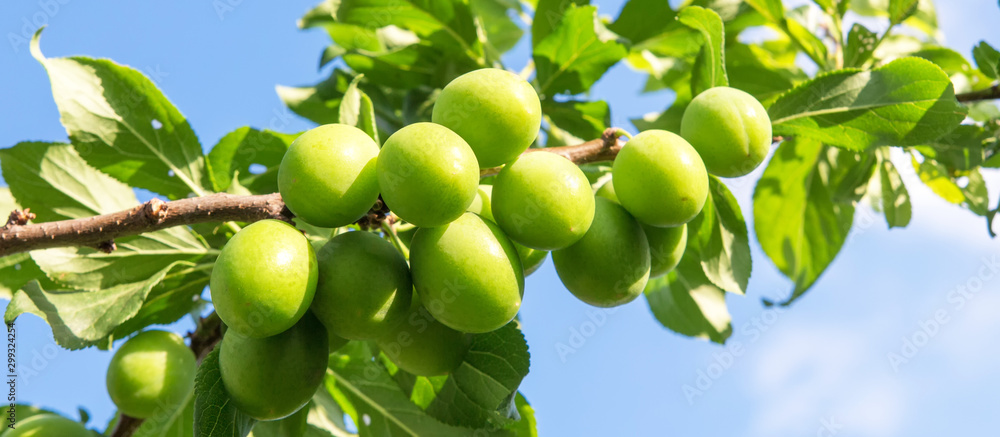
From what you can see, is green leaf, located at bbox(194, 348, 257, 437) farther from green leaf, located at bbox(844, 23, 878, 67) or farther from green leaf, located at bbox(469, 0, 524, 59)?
green leaf, located at bbox(844, 23, 878, 67)

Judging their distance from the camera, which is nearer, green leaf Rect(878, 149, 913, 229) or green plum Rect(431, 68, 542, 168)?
green plum Rect(431, 68, 542, 168)

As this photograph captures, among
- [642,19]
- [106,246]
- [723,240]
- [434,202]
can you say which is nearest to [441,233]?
[434,202]

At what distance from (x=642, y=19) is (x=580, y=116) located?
45 centimetres

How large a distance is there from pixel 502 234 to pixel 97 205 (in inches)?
54.5

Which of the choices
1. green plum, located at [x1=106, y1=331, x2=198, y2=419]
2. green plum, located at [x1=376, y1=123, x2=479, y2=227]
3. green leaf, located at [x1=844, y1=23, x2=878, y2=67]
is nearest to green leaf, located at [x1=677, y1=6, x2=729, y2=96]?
green plum, located at [x1=376, y1=123, x2=479, y2=227]

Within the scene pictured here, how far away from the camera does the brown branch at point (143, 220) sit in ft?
4.84

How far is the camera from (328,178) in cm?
139

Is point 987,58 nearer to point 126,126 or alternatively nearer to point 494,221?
point 494,221

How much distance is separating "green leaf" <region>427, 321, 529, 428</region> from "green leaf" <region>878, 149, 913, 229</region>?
6.15ft

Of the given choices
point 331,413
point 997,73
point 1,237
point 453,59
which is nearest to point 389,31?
point 453,59

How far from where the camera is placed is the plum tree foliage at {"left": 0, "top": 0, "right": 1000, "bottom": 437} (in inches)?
56.2

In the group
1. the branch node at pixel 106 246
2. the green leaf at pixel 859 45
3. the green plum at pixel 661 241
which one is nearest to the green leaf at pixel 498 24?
the green leaf at pixel 859 45

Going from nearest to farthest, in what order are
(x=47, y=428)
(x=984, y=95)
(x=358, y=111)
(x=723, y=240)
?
(x=358, y=111) < (x=723, y=240) < (x=47, y=428) < (x=984, y=95)

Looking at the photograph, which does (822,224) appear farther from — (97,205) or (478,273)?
(97,205)
